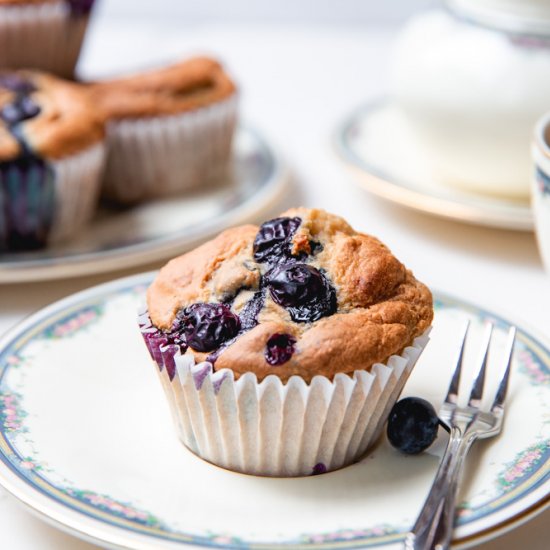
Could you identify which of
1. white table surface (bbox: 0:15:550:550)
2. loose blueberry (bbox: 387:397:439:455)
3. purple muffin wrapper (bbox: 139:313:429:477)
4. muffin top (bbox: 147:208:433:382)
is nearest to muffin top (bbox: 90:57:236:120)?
white table surface (bbox: 0:15:550:550)

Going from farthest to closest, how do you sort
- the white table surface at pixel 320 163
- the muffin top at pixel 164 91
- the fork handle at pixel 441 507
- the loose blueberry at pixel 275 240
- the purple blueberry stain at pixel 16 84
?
the muffin top at pixel 164 91 → the purple blueberry stain at pixel 16 84 → the white table surface at pixel 320 163 → the loose blueberry at pixel 275 240 → the fork handle at pixel 441 507

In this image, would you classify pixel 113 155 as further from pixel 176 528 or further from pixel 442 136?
pixel 176 528

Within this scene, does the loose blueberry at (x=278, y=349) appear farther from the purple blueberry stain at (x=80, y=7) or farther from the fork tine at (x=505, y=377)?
the purple blueberry stain at (x=80, y=7)

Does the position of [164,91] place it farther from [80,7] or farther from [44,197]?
[44,197]

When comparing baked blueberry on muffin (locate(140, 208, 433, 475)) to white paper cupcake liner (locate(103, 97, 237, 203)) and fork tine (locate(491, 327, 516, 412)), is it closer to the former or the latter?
fork tine (locate(491, 327, 516, 412))

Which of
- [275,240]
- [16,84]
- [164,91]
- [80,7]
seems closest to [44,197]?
[16,84]

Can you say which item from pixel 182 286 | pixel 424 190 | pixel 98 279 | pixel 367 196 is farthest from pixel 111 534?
pixel 367 196

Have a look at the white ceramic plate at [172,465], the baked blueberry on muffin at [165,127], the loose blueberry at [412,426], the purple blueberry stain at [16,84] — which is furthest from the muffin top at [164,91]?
the loose blueberry at [412,426]
